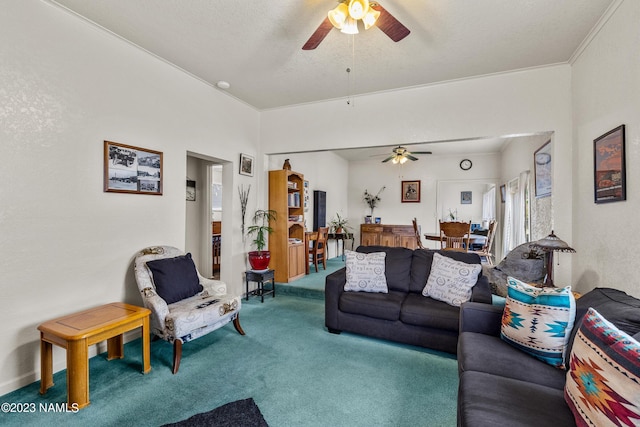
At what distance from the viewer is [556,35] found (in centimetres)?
262

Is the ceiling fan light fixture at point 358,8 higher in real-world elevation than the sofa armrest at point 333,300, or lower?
higher

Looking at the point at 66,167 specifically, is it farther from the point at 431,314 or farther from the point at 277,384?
the point at 431,314

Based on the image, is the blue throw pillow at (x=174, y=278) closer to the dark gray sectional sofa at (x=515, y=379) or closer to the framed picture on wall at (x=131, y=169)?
the framed picture on wall at (x=131, y=169)

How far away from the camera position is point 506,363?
1645mm

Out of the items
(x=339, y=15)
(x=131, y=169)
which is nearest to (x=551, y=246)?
(x=339, y=15)

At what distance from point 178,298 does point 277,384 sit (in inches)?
48.0

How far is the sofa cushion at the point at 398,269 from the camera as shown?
314 centimetres

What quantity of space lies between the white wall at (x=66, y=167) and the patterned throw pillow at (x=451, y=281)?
2816 mm

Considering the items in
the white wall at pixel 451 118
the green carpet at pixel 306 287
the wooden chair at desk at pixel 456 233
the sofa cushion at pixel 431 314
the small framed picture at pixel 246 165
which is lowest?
the green carpet at pixel 306 287

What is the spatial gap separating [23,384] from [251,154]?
11.2 feet

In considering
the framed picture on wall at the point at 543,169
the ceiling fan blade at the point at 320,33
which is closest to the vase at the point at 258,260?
the ceiling fan blade at the point at 320,33

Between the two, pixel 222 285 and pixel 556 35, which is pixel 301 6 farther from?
pixel 222 285

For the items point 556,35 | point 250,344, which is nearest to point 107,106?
point 250,344

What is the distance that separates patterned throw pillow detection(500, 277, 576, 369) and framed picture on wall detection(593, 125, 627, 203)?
107cm
